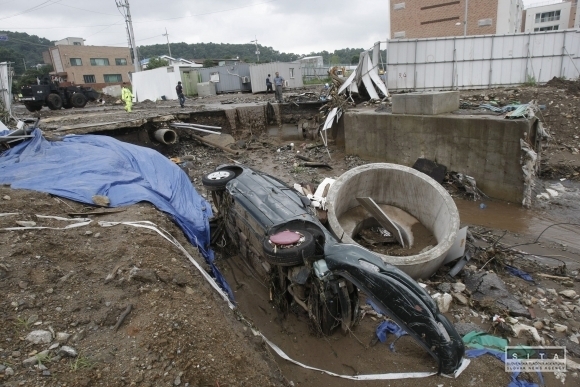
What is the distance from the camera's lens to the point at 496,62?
532 inches

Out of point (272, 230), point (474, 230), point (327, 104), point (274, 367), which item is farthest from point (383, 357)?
point (327, 104)

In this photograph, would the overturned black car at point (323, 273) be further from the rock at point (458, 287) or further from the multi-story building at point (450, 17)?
the multi-story building at point (450, 17)

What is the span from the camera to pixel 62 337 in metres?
2.18

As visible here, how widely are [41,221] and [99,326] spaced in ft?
6.58

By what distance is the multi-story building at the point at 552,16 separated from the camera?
142 ft

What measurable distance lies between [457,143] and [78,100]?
1903 centimetres

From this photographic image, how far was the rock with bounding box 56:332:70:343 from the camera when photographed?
2162mm

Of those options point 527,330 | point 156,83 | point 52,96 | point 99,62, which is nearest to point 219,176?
point 527,330

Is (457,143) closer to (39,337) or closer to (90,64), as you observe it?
(39,337)

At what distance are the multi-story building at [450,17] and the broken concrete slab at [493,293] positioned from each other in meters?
25.7

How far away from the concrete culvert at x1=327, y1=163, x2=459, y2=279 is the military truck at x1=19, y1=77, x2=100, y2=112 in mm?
17884

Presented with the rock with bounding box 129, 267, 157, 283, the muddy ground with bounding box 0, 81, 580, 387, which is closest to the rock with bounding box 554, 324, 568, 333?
the muddy ground with bounding box 0, 81, 580, 387

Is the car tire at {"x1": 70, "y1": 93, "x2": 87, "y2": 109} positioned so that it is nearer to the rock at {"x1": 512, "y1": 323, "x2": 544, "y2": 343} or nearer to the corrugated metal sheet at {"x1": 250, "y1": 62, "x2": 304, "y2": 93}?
the corrugated metal sheet at {"x1": 250, "y1": 62, "x2": 304, "y2": 93}

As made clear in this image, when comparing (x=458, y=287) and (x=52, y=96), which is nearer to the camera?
(x=458, y=287)
